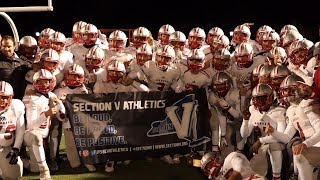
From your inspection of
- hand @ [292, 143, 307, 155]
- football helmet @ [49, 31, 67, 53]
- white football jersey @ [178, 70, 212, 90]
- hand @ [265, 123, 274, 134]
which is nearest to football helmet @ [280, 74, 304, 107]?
hand @ [265, 123, 274, 134]

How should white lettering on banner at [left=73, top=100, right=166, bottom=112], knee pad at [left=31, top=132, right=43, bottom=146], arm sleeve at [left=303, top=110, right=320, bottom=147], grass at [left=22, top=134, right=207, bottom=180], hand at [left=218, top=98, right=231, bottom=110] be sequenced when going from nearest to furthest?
arm sleeve at [left=303, top=110, right=320, bottom=147], knee pad at [left=31, top=132, right=43, bottom=146], grass at [left=22, top=134, right=207, bottom=180], white lettering on banner at [left=73, top=100, right=166, bottom=112], hand at [left=218, top=98, right=231, bottom=110]

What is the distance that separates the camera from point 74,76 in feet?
21.9

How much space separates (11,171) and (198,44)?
4.06m

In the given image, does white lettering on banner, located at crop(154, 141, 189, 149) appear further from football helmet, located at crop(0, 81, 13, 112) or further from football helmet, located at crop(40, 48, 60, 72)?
football helmet, located at crop(0, 81, 13, 112)

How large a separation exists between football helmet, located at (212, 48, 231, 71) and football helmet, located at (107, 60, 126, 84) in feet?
4.69

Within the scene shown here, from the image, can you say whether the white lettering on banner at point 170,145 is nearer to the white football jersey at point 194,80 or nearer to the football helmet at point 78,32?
the white football jersey at point 194,80

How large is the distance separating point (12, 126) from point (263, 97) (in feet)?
9.52

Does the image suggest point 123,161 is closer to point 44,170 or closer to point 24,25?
point 44,170

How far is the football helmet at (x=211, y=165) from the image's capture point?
5.72 m

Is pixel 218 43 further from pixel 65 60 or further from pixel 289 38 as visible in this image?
pixel 65 60

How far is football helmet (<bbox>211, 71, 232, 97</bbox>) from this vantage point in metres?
6.87

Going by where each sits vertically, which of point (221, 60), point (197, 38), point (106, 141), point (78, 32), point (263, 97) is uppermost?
point (78, 32)

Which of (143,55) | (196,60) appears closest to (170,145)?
(196,60)

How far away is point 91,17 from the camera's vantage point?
22.8m
